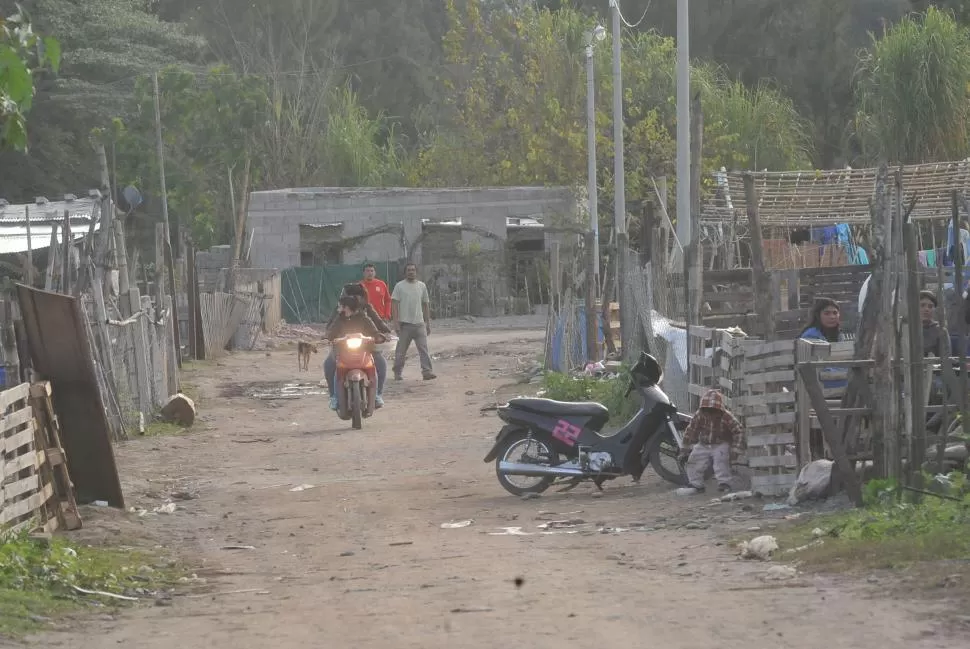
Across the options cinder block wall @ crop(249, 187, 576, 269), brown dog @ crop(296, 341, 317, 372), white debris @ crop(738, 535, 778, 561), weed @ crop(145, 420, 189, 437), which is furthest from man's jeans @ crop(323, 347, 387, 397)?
cinder block wall @ crop(249, 187, 576, 269)

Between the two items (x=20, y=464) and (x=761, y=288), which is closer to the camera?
(x=20, y=464)

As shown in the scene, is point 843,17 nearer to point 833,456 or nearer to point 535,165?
point 535,165

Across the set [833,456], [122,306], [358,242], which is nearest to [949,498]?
[833,456]

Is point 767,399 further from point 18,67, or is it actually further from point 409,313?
point 409,313

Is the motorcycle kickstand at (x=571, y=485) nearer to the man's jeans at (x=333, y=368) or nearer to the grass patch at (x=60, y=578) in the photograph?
the grass patch at (x=60, y=578)

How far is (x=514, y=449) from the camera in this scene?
1253 centimetres

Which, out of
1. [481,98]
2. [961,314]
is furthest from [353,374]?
[481,98]

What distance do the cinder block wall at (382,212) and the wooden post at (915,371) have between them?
3552cm

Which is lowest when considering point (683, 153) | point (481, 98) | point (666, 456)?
point (666, 456)

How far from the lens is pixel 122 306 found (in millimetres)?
17453

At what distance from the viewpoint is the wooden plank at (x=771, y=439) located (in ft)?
37.2

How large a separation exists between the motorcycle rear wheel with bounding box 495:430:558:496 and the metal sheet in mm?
3071

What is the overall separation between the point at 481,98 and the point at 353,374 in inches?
1379

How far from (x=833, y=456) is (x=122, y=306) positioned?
9624 mm
